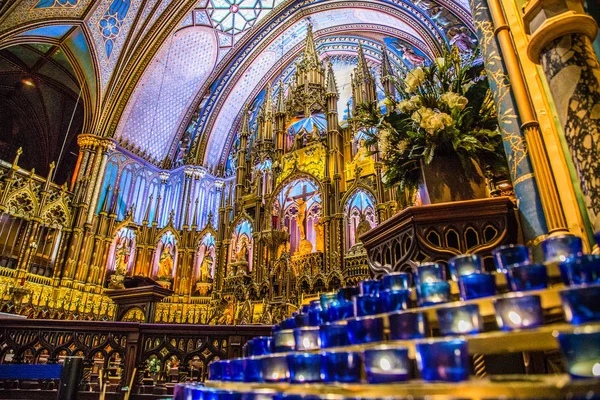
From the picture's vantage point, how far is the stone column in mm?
1968

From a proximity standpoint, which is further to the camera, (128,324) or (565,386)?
(128,324)

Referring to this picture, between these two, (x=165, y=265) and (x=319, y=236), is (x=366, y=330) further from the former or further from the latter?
(x=165, y=265)

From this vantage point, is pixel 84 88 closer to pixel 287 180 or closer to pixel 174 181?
pixel 174 181

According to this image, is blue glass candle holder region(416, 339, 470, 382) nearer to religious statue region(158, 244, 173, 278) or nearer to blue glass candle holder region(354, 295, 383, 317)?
blue glass candle holder region(354, 295, 383, 317)

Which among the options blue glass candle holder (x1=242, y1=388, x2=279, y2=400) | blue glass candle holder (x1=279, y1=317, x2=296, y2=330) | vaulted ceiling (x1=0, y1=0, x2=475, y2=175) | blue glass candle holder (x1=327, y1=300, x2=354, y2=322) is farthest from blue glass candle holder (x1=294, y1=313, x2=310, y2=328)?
vaulted ceiling (x1=0, y1=0, x2=475, y2=175)

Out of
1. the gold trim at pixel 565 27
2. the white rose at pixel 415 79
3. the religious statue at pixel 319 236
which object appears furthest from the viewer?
the religious statue at pixel 319 236

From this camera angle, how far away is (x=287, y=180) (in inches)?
380

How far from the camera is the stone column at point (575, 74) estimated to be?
197cm

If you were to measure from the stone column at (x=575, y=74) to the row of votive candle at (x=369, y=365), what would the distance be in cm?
142

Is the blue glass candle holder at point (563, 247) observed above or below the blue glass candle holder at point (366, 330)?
above

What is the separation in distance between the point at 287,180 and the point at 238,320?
3680 mm

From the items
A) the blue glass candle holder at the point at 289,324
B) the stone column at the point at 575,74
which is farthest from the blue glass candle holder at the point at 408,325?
the stone column at the point at 575,74

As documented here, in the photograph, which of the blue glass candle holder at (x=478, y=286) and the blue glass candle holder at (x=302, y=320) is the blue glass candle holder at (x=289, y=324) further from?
the blue glass candle holder at (x=478, y=286)

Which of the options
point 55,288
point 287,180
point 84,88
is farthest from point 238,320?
point 84,88
